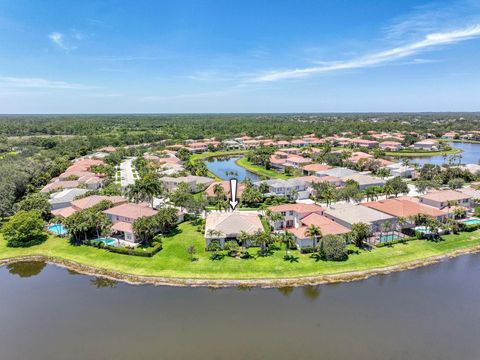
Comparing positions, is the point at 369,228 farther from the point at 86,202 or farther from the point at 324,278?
the point at 86,202

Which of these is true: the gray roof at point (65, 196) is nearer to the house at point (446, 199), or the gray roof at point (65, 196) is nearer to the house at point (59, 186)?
the house at point (59, 186)

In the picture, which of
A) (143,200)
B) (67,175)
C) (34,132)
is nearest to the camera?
(143,200)

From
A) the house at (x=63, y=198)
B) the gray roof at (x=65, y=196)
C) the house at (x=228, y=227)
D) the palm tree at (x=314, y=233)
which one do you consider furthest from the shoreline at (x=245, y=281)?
the gray roof at (x=65, y=196)

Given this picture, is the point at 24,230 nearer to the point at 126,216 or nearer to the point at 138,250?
the point at 126,216

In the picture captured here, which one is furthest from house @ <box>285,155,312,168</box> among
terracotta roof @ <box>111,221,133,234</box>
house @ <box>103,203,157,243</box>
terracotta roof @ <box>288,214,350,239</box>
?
terracotta roof @ <box>111,221,133,234</box>

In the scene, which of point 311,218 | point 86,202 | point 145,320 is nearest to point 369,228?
point 311,218

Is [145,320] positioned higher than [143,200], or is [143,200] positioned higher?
[143,200]
